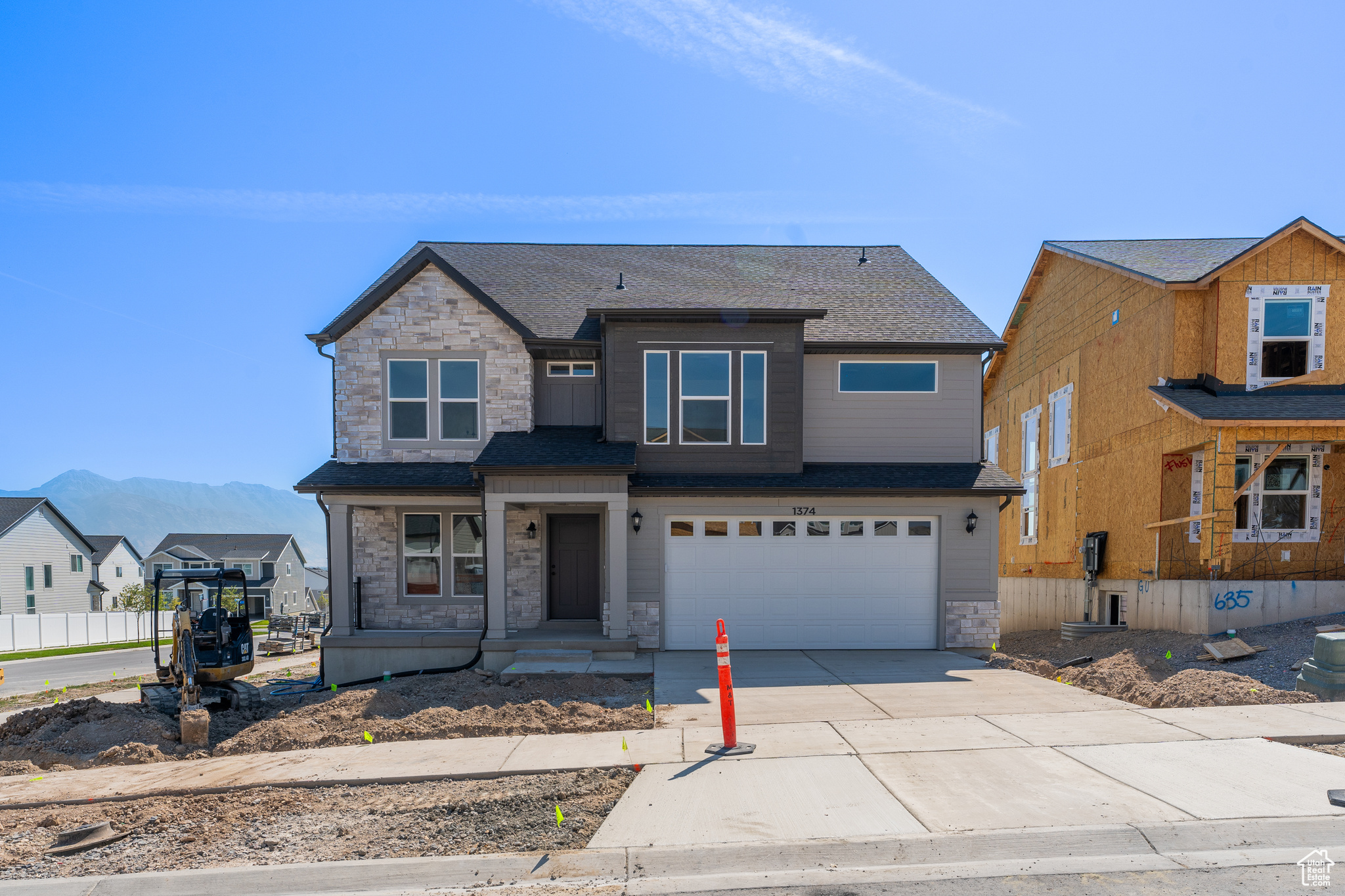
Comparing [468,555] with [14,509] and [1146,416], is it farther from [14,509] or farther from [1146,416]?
[14,509]

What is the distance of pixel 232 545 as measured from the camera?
61.6 metres

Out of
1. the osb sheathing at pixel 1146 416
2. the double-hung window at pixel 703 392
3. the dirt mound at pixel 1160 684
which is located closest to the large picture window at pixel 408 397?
the double-hung window at pixel 703 392

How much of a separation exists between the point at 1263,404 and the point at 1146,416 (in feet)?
7.36

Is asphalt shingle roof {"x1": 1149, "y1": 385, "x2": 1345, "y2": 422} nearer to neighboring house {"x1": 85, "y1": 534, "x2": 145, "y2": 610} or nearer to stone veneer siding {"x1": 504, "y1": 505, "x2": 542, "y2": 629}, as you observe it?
stone veneer siding {"x1": 504, "y1": 505, "x2": 542, "y2": 629}

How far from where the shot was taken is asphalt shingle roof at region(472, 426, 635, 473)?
1231cm

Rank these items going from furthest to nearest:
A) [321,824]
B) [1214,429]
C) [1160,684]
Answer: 1. [1214,429]
2. [1160,684]
3. [321,824]

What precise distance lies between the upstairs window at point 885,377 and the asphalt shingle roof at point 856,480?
1.44 metres

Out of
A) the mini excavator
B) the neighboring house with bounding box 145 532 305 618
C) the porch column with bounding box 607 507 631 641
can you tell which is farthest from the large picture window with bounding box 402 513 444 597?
the neighboring house with bounding box 145 532 305 618

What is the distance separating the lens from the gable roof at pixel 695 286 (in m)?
14.0

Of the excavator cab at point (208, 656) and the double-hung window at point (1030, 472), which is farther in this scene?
the double-hung window at point (1030, 472)

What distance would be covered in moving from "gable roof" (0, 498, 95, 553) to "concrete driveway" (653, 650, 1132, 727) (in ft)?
134

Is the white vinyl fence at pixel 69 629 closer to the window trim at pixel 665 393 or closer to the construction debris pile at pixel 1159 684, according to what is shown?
the window trim at pixel 665 393

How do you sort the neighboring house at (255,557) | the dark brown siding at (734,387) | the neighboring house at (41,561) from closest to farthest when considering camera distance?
1. the dark brown siding at (734,387)
2. the neighboring house at (41,561)
3. the neighboring house at (255,557)

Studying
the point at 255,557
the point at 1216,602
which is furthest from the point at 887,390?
the point at 255,557
